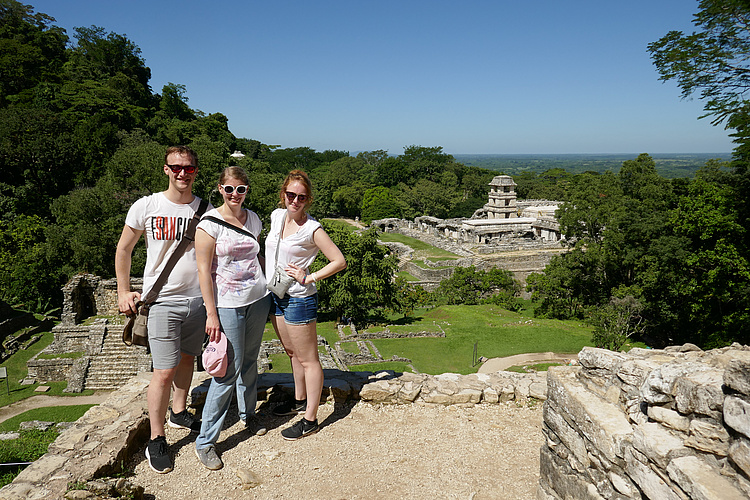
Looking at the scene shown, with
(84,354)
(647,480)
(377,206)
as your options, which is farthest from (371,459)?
(377,206)

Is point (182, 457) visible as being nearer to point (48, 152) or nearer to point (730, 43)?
point (730, 43)

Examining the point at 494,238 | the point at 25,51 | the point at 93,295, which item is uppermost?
the point at 25,51

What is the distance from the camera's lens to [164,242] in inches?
146

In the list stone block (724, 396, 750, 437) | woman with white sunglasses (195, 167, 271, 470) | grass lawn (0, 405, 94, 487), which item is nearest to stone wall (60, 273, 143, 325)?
grass lawn (0, 405, 94, 487)

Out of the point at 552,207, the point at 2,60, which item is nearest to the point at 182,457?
the point at 2,60

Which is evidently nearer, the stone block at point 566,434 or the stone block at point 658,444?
the stone block at point 658,444

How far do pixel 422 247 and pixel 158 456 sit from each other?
37.8m

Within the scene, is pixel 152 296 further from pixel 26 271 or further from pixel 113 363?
pixel 26 271

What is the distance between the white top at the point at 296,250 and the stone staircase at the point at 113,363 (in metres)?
12.5

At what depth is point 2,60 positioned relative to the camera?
31.7 meters

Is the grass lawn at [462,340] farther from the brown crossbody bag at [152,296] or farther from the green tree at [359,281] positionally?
the brown crossbody bag at [152,296]

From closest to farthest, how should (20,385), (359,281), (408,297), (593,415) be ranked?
(593,415) → (20,385) → (359,281) → (408,297)

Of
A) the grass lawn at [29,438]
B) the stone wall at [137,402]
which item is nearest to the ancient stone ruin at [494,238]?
the grass lawn at [29,438]

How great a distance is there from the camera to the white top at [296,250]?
13.0 feet
